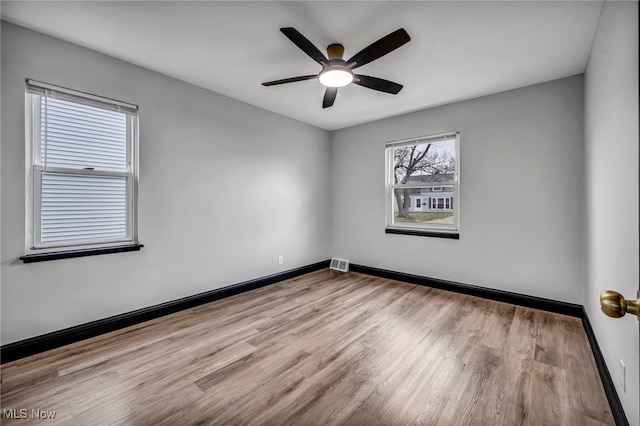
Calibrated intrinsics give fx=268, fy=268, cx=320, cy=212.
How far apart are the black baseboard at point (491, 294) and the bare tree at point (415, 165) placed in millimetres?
929

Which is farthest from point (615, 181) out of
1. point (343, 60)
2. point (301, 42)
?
point (301, 42)

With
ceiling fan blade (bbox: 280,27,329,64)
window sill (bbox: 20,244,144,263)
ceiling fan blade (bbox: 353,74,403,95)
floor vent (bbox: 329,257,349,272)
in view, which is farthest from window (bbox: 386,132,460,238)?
window sill (bbox: 20,244,144,263)

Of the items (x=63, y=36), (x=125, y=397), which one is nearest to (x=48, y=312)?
(x=125, y=397)

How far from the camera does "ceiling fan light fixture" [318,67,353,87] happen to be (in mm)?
2162

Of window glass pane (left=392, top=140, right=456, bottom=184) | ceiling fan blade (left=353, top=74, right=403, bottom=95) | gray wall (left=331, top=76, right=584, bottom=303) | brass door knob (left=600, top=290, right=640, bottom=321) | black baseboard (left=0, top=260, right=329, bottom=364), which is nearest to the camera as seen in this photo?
brass door knob (left=600, top=290, right=640, bottom=321)

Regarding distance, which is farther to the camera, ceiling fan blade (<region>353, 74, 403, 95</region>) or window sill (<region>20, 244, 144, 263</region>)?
ceiling fan blade (<region>353, 74, 403, 95</region>)

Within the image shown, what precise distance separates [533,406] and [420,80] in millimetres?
2888

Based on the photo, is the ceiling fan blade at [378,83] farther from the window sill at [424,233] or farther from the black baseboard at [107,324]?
the black baseboard at [107,324]

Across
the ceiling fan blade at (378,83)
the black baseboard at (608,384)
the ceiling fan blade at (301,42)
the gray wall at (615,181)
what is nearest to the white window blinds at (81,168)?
the ceiling fan blade at (301,42)

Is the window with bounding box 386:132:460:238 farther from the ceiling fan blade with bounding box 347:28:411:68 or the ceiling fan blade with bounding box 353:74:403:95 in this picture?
the ceiling fan blade with bounding box 347:28:411:68

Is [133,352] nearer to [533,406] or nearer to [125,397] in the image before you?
[125,397]

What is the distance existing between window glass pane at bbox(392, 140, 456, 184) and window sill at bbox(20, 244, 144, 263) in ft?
11.6

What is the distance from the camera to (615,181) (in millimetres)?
1526

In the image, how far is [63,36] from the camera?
216 centimetres
